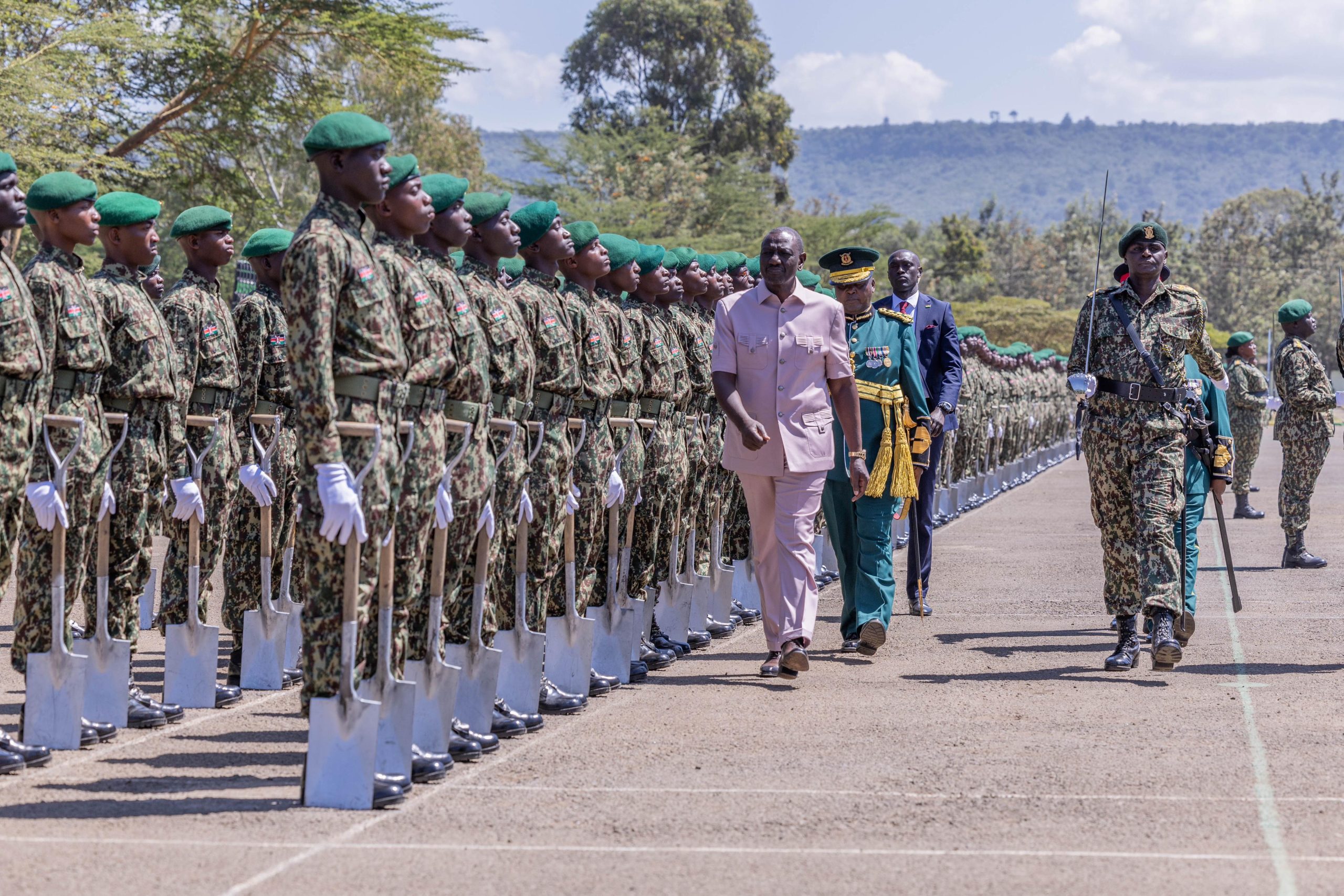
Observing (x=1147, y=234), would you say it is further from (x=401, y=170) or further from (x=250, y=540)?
(x=250, y=540)

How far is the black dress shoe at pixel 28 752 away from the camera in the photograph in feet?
21.4

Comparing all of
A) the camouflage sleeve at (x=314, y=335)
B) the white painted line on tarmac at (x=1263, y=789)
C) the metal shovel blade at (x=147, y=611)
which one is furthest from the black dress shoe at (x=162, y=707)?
the white painted line on tarmac at (x=1263, y=789)

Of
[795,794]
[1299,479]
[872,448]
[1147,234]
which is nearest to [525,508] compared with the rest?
[795,794]

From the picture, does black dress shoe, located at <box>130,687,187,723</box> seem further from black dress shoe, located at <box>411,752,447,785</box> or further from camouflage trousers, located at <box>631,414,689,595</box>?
camouflage trousers, located at <box>631,414,689,595</box>

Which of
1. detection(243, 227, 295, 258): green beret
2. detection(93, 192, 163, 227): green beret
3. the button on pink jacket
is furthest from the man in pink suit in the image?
detection(93, 192, 163, 227): green beret

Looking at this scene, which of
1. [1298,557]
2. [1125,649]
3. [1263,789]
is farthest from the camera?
[1298,557]

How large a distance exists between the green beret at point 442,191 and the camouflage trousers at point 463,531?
86 centimetres

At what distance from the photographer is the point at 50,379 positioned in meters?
6.96

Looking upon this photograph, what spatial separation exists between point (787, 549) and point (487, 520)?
2289 millimetres

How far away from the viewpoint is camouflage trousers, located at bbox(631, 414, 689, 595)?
9.58 m

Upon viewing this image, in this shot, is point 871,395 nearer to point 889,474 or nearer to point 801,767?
point 889,474

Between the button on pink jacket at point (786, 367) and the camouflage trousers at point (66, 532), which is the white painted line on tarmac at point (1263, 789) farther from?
the camouflage trousers at point (66, 532)

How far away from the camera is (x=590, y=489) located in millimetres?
8594

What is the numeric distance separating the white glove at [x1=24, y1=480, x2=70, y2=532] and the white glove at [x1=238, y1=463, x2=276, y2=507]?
1.72 metres
